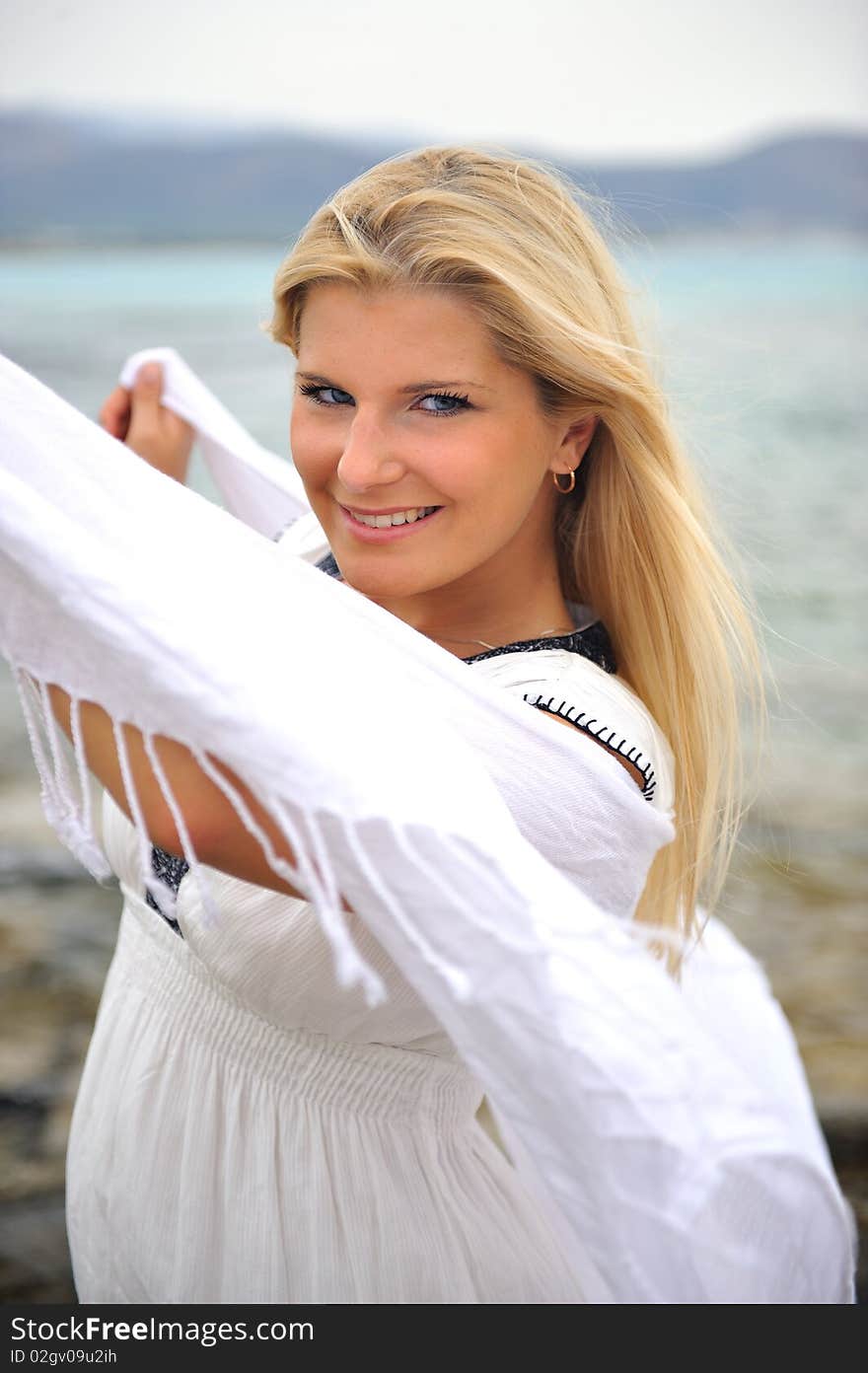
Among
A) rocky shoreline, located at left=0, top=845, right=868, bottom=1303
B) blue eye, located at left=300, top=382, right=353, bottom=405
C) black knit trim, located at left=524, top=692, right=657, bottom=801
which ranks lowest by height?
rocky shoreline, located at left=0, top=845, right=868, bottom=1303

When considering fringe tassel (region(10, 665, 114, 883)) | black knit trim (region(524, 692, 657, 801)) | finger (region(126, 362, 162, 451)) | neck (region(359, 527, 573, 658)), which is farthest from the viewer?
finger (region(126, 362, 162, 451))

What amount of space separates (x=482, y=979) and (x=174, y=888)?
1.56 ft

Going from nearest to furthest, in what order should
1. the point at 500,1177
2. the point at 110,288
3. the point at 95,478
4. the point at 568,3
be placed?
1. the point at 95,478
2. the point at 500,1177
3. the point at 110,288
4. the point at 568,3

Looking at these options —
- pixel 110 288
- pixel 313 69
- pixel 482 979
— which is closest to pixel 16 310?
pixel 110 288

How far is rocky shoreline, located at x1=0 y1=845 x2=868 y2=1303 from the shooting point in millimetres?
2088

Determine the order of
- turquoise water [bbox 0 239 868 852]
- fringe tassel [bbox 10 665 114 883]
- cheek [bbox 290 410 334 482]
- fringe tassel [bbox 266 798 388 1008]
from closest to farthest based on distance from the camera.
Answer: fringe tassel [bbox 266 798 388 1008] < fringe tassel [bbox 10 665 114 883] < cheek [bbox 290 410 334 482] < turquoise water [bbox 0 239 868 852]

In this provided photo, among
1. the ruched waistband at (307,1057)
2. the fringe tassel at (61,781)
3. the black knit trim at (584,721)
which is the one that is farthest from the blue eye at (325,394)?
the ruched waistband at (307,1057)

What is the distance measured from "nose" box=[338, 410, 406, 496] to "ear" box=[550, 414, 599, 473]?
0.21 metres

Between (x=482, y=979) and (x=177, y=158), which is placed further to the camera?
(x=177, y=158)

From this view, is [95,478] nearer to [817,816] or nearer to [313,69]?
[817,816]

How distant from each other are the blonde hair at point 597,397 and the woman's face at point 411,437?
3 cm

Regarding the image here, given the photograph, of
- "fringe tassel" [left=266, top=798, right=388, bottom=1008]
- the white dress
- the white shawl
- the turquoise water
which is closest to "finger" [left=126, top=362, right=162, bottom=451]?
the white dress

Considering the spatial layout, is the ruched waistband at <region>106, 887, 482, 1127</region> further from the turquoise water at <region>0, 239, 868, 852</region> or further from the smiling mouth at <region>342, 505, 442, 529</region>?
the turquoise water at <region>0, 239, 868, 852</region>

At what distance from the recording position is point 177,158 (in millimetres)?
9234
